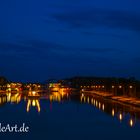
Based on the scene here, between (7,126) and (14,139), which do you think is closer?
(14,139)

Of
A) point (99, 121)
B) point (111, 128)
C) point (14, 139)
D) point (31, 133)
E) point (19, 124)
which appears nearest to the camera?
point (14, 139)

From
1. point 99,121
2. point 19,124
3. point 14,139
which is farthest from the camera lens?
point 99,121

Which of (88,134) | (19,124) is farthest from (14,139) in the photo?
(19,124)

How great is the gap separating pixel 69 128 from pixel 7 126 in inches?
143

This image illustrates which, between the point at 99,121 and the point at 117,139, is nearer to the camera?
the point at 117,139

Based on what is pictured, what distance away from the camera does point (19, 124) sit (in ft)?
84.7

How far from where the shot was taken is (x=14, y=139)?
64.4 ft

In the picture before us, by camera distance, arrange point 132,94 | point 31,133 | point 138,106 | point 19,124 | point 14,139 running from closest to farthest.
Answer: point 14,139 → point 31,133 → point 19,124 → point 138,106 → point 132,94

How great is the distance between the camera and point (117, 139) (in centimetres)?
2023

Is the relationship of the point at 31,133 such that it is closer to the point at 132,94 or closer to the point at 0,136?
the point at 0,136

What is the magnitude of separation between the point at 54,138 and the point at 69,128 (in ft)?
13.1

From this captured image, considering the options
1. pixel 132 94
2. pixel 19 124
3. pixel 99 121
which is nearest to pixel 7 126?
pixel 19 124

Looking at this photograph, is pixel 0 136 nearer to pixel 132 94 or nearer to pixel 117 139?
pixel 117 139

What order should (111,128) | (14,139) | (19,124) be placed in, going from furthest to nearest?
1. (19,124)
2. (111,128)
3. (14,139)
